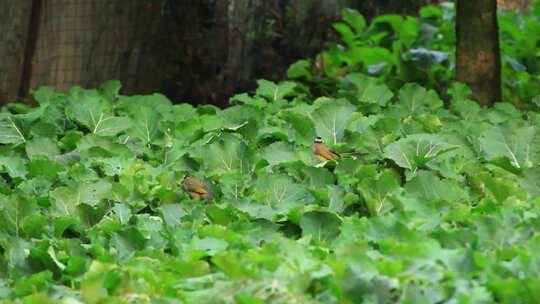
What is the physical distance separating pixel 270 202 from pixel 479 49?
1779 mm

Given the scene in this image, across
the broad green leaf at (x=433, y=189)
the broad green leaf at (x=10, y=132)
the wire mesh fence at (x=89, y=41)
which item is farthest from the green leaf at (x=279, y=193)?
the wire mesh fence at (x=89, y=41)

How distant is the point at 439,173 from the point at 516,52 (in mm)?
2841

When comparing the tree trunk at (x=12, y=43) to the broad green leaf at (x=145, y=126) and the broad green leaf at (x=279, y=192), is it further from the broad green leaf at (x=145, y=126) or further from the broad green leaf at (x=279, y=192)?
the broad green leaf at (x=279, y=192)

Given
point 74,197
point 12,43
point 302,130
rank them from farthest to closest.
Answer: point 12,43 < point 302,130 < point 74,197

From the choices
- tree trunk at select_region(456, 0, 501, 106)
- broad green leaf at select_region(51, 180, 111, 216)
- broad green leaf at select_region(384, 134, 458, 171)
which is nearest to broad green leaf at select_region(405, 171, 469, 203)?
broad green leaf at select_region(384, 134, 458, 171)

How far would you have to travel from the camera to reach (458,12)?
4.83 meters

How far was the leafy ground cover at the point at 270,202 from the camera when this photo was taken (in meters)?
2.39

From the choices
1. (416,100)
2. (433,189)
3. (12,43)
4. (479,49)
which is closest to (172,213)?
(433,189)

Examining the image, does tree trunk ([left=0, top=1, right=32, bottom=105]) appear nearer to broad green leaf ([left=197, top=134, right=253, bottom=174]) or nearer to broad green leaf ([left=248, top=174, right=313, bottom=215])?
broad green leaf ([left=197, top=134, right=253, bottom=174])

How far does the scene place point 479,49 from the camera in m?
4.82

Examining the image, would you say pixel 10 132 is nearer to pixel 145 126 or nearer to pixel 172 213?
pixel 145 126

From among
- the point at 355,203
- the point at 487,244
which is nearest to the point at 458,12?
the point at 355,203

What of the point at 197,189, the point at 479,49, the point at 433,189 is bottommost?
the point at 197,189

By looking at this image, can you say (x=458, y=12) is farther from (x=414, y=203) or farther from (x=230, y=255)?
(x=230, y=255)
